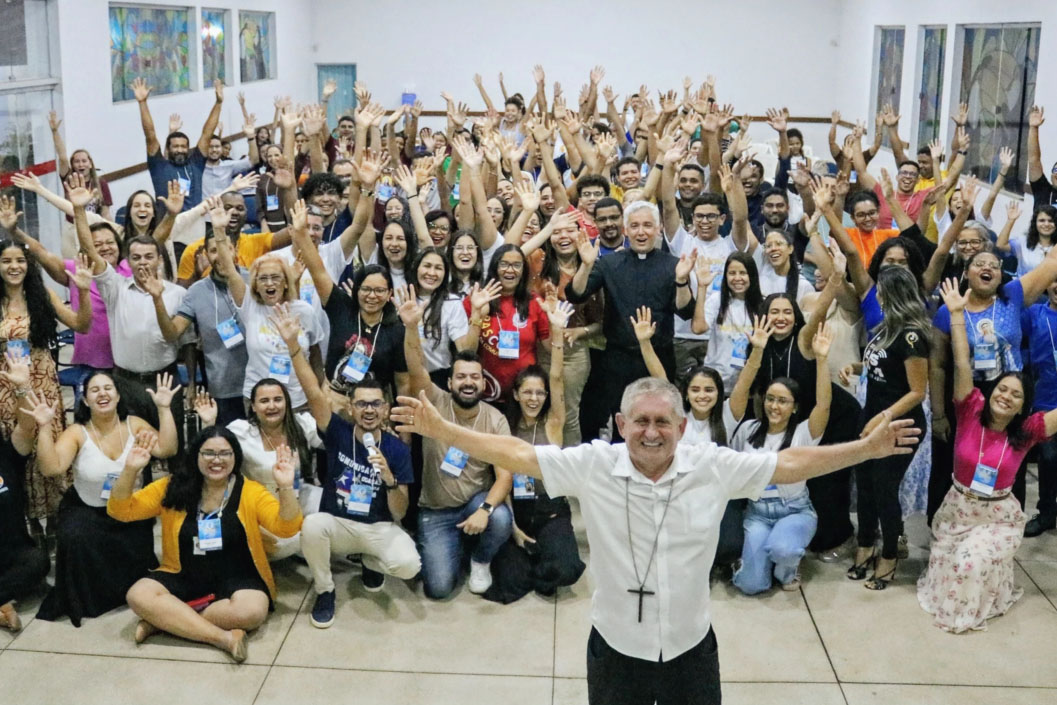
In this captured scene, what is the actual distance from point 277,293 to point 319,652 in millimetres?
1577

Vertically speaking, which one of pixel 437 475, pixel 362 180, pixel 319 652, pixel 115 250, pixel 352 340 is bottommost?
pixel 319 652

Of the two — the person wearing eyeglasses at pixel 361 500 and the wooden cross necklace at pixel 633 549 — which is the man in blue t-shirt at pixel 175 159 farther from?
the wooden cross necklace at pixel 633 549

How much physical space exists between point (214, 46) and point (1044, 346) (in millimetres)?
9985

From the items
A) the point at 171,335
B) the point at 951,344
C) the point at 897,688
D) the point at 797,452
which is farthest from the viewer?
the point at 171,335

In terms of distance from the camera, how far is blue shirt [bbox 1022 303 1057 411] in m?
4.91

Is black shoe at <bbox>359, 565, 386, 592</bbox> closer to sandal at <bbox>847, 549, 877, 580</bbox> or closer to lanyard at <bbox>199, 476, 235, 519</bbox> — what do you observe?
lanyard at <bbox>199, 476, 235, 519</bbox>

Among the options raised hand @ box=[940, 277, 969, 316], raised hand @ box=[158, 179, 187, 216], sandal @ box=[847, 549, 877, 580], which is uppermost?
raised hand @ box=[158, 179, 187, 216]

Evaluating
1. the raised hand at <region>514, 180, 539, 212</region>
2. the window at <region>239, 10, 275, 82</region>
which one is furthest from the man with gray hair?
the window at <region>239, 10, 275, 82</region>

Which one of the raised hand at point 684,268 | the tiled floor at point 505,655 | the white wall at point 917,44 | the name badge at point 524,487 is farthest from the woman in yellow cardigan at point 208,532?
the white wall at point 917,44

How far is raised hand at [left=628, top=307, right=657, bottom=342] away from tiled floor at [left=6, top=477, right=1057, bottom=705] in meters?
1.13

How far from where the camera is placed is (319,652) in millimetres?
4094

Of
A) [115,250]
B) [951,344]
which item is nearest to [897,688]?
[951,344]

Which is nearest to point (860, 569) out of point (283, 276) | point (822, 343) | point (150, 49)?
point (822, 343)

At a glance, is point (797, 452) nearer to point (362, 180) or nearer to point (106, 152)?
point (362, 180)
